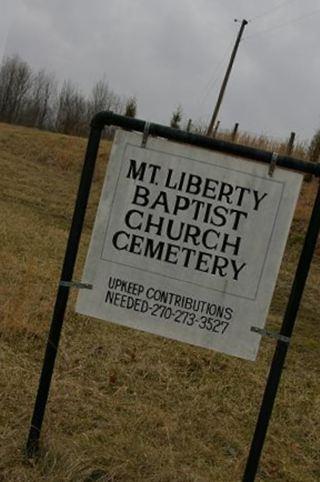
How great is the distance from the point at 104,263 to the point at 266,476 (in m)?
1.74

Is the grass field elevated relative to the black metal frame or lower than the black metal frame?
lower

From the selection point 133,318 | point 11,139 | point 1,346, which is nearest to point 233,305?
point 133,318

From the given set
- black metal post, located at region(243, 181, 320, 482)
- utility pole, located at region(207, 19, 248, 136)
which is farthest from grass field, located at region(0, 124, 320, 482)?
utility pole, located at region(207, 19, 248, 136)

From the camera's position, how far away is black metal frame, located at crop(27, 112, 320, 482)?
275 centimetres

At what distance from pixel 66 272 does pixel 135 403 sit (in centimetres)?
154

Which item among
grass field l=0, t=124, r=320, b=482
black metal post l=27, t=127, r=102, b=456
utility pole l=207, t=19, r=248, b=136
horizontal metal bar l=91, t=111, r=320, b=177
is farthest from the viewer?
utility pole l=207, t=19, r=248, b=136

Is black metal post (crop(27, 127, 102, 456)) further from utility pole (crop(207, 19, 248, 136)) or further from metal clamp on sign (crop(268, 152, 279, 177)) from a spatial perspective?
utility pole (crop(207, 19, 248, 136))

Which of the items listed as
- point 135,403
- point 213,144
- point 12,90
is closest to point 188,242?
point 213,144

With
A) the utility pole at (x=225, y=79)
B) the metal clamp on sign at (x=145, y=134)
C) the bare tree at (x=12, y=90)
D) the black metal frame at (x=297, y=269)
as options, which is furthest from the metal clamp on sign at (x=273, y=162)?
the bare tree at (x=12, y=90)

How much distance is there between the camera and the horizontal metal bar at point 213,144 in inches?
108

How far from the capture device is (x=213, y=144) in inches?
109

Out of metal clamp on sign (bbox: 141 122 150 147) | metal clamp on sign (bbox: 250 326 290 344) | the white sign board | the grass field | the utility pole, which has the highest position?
the utility pole

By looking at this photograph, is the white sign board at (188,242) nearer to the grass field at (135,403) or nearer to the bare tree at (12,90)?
the grass field at (135,403)

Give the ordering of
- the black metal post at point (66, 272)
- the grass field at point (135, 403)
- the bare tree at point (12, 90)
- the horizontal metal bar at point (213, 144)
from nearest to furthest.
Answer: the horizontal metal bar at point (213, 144)
the black metal post at point (66, 272)
the grass field at point (135, 403)
the bare tree at point (12, 90)
